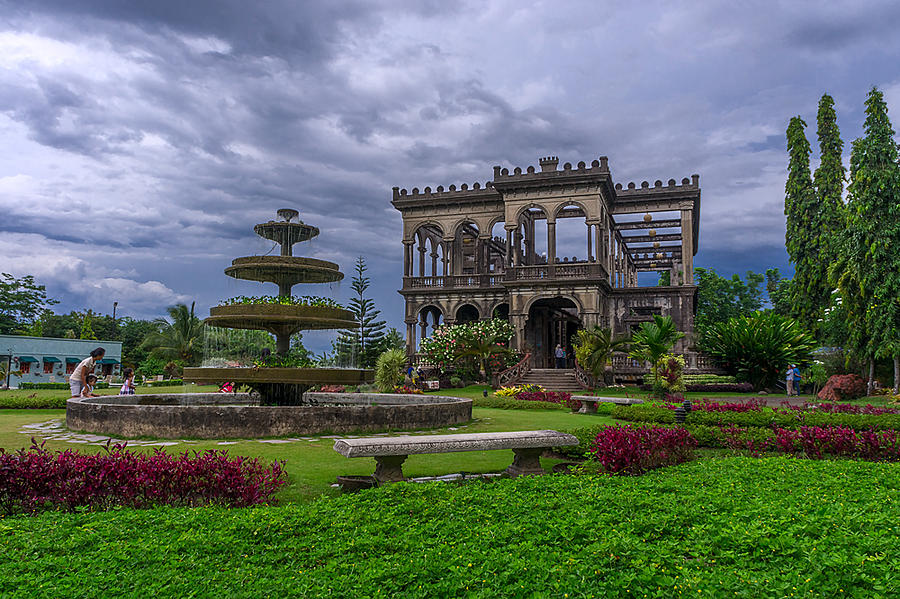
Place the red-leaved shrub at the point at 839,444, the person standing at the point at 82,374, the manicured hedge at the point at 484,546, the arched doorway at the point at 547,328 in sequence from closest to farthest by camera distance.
A: the manicured hedge at the point at 484,546
the red-leaved shrub at the point at 839,444
the person standing at the point at 82,374
the arched doorway at the point at 547,328

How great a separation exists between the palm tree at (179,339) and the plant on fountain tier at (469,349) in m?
24.6

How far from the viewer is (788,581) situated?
12.5 feet

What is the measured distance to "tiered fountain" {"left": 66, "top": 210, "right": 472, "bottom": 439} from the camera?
1050 cm

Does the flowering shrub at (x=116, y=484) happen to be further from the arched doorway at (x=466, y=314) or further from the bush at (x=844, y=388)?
the arched doorway at (x=466, y=314)

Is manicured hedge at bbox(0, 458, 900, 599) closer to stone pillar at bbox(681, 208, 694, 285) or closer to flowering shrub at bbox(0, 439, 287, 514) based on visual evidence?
flowering shrub at bbox(0, 439, 287, 514)

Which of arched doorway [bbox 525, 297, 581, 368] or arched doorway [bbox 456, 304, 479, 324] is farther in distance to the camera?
arched doorway [bbox 456, 304, 479, 324]

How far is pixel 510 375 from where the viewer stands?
27.3 metres

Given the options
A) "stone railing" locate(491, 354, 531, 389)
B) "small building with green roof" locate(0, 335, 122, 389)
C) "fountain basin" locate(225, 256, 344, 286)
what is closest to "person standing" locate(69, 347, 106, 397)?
"fountain basin" locate(225, 256, 344, 286)

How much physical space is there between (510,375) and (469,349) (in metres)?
2.28

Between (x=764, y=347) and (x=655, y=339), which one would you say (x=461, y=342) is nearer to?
(x=655, y=339)

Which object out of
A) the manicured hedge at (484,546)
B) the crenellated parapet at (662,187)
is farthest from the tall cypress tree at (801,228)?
the manicured hedge at (484,546)

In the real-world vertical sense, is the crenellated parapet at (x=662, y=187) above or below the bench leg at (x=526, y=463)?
above

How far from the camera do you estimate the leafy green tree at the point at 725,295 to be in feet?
169

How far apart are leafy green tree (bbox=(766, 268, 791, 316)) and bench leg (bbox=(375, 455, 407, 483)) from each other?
1660 inches
